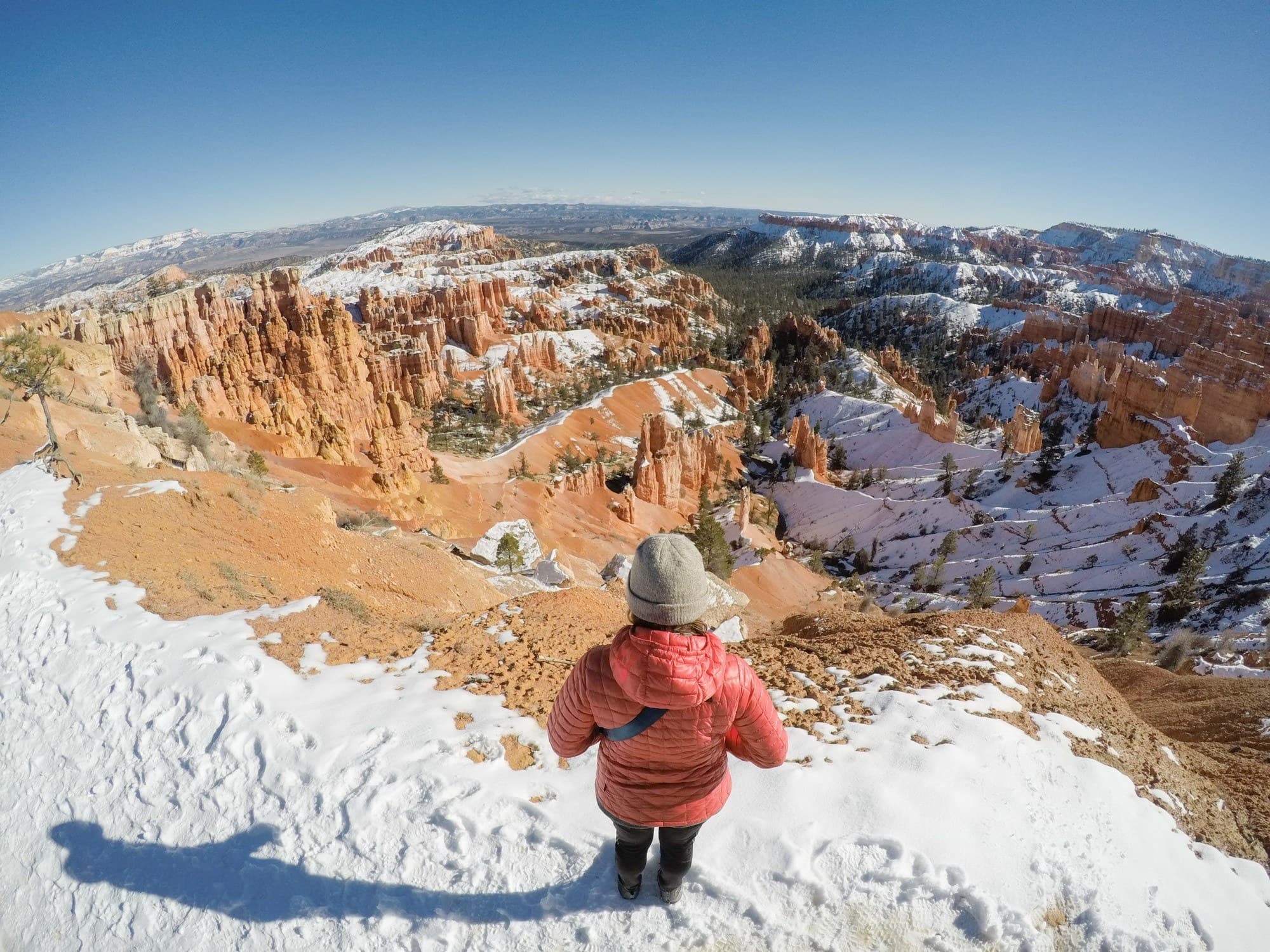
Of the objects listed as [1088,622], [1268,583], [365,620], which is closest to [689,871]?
[365,620]

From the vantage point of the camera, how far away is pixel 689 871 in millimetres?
3410

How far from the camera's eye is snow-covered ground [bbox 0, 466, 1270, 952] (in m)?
3.24

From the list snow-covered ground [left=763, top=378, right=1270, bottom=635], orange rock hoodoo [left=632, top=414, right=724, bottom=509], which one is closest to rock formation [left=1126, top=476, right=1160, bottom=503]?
snow-covered ground [left=763, top=378, right=1270, bottom=635]

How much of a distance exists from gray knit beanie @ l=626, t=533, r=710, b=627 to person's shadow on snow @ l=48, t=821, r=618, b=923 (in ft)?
7.32

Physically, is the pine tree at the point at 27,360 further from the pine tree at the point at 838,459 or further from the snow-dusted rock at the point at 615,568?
the pine tree at the point at 838,459

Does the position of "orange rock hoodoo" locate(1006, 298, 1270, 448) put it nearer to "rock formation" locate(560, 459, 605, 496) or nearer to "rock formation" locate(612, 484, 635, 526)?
"rock formation" locate(612, 484, 635, 526)

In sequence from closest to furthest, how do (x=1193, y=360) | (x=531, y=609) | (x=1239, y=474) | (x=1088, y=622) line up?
(x=531, y=609) < (x=1088, y=622) < (x=1239, y=474) < (x=1193, y=360)

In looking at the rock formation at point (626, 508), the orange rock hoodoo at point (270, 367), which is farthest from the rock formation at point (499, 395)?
the rock formation at point (626, 508)

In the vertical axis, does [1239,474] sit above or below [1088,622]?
above

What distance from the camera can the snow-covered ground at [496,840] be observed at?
3.24m

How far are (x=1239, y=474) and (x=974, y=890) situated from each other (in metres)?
43.4

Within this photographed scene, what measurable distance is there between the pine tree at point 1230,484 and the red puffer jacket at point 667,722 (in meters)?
42.5

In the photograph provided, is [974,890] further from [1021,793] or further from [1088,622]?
[1088,622]

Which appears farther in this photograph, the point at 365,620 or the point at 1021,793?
the point at 365,620
